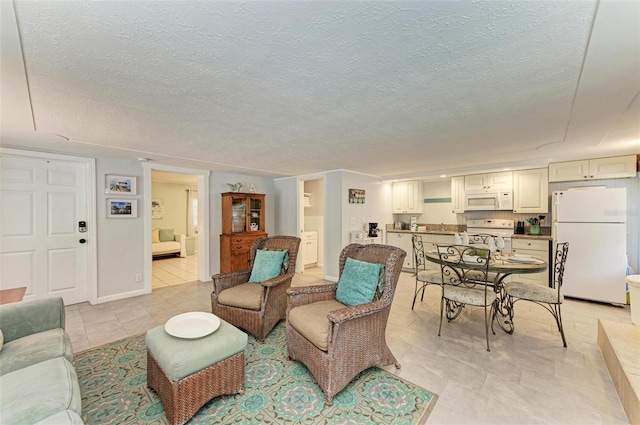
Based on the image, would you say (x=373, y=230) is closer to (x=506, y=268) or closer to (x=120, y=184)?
(x=506, y=268)

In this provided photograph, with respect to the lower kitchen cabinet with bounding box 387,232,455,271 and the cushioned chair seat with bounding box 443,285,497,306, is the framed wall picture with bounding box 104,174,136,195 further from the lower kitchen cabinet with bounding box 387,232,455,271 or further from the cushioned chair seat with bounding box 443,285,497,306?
the lower kitchen cabinet with bounding box 387,232,455,271

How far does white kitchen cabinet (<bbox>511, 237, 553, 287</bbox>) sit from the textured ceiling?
1830mm

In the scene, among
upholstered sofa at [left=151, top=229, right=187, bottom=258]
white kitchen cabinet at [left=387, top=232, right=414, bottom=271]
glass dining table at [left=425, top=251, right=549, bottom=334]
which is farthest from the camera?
upholstered sofa at [left=151, top=229, right=187, bottom=258]

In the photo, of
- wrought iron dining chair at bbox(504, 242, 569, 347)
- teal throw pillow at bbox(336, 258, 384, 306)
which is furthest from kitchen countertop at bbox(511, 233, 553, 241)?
teal throw pillow at bbox(336, 258, 384, 306)

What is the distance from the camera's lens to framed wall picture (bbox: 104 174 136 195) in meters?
3.83

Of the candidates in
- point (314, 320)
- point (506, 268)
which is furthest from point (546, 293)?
point (314, 320)

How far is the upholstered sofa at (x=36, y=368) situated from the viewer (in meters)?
1.11

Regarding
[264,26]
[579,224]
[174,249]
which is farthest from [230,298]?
[174,249]

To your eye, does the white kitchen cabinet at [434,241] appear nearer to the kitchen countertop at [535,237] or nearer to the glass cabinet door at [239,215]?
the kitchen countertop at [535,237]

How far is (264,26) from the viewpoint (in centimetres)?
113

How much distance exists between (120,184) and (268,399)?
3.92m

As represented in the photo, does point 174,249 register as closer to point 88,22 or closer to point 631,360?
point 88,22

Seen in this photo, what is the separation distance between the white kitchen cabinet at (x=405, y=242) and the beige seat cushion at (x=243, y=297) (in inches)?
149

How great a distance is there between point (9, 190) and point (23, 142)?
743 millimetres
